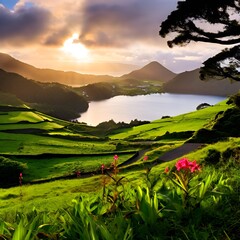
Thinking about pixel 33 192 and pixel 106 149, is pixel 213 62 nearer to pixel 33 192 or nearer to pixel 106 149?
pixel 33 192

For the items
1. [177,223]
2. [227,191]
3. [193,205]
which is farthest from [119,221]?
[227,191]

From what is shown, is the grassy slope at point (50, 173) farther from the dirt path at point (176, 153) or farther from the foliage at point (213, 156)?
the dirt path at point (176, 153)

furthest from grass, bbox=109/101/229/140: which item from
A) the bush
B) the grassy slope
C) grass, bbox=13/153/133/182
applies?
the bush

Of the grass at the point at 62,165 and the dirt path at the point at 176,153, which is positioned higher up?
the dirt path at the point at 176,153

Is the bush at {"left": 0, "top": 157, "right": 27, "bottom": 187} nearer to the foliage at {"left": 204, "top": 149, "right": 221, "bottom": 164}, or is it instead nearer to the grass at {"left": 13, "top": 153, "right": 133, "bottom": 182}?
the grass at {"left": 13, "top": 153, "right": 133, "bottom": 182}

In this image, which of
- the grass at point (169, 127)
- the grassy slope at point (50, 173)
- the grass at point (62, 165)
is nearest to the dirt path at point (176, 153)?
the grassy slope at point (50, 173)

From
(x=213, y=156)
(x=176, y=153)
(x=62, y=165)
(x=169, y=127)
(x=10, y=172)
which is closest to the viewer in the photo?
(x=213, y=156)

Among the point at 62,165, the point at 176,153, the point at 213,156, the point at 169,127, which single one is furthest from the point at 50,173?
the point at 169,127

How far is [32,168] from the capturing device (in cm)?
4431

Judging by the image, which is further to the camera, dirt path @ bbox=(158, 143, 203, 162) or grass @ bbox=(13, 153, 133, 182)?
grass @ bbox=(13, 153, 133, 182)

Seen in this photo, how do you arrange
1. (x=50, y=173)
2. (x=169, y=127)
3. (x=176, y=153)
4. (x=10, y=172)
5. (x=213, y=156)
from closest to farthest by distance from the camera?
(x=213, y=156), (x=176, y=153), (x=10, y=172), (x=50, y=173), (x=169, y=127)

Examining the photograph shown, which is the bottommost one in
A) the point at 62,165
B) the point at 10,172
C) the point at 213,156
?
the point at 62,165

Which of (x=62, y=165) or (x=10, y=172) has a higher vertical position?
(x=10, y=172)

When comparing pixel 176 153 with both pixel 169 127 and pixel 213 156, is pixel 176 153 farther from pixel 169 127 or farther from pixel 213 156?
pixel 169 127
